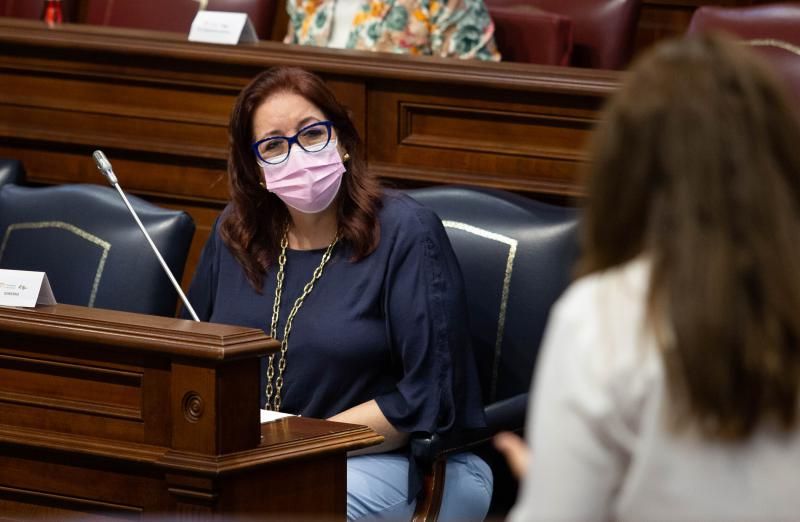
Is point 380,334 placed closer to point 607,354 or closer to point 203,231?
point 203,231

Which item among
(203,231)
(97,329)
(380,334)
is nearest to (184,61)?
(203,231)

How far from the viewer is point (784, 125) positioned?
100cm

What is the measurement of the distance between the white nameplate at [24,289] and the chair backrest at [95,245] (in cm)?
62

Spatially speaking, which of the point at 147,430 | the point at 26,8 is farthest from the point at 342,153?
the point at 26,8

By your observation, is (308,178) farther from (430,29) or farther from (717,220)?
(717,220)

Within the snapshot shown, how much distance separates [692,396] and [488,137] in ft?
6.46

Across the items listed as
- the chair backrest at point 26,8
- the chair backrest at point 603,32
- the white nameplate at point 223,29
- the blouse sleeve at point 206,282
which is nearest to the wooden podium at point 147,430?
the blouse sleeve at point 206,282

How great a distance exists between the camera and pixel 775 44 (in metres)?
3.14

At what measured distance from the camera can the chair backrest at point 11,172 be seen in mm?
3027

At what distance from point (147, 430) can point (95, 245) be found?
0.92 meters

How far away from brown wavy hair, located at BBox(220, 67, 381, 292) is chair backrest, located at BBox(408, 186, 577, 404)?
0.87ft

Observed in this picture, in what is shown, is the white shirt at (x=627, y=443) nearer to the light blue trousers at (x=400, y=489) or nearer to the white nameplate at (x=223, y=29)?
the light blue trousers at (x=400, y=489)

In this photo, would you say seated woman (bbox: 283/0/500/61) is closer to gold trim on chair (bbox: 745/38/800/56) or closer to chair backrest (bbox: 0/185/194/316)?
gold trim on chair (bbox: 745/38/800/56)

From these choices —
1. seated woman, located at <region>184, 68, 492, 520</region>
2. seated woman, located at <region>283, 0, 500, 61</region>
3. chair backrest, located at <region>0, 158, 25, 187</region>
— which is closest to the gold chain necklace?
seated woman, located at <region>184, 68, 492, 520</region>
